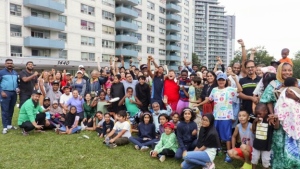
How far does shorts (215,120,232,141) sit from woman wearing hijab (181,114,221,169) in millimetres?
509

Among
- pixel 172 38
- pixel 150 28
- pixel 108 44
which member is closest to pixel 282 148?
pixel 108 44

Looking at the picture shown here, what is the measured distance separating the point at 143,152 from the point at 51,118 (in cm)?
414

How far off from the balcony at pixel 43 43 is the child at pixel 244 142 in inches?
1072

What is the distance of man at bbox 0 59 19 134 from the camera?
7.98 meters

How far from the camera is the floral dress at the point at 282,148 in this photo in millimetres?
4113

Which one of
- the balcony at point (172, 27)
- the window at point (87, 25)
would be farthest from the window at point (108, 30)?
the balcony at point (172, 27)

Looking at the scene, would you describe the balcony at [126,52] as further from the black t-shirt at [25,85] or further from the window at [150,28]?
the black t-shirt at [25,85]

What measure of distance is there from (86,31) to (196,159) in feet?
106

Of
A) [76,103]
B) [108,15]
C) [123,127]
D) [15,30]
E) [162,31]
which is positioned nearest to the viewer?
[123,127]

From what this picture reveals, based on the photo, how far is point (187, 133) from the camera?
579 centimetres

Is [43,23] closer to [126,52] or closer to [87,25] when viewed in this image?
Result: [87,25]

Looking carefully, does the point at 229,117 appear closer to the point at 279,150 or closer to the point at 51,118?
the point at 279,150

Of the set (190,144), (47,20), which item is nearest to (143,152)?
(190,144)

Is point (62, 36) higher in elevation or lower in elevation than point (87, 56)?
higher
